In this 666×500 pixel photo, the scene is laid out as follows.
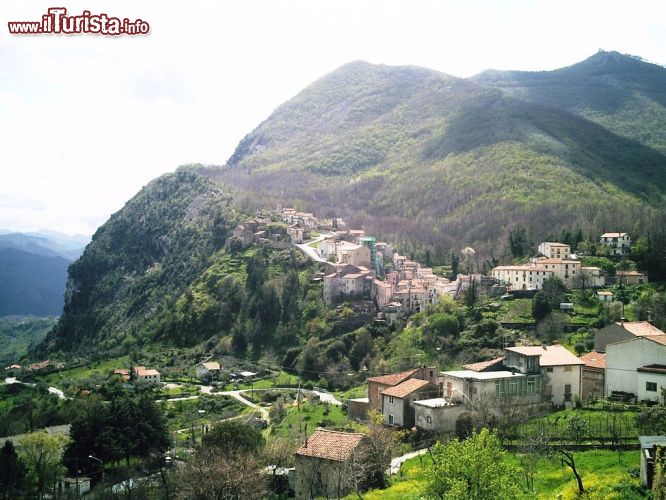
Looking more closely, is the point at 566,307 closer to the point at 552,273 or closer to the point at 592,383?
the point at 552,273

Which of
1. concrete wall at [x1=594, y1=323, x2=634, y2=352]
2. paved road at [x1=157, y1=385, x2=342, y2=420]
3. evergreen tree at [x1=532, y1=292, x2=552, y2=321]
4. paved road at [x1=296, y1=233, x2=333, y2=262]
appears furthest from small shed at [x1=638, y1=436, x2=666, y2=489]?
paved road at [x1=296, y1=233, x2=333, y2=262]

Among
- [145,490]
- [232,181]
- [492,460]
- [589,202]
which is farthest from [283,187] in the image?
[492,460]

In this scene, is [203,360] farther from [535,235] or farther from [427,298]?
[535,235]

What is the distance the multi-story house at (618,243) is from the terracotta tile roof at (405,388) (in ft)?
152

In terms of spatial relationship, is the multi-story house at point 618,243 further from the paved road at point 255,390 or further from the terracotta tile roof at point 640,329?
the paved road at point 255,390

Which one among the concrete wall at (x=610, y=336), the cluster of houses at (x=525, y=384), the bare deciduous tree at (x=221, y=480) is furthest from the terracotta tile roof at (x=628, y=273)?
the bare deciduous tree at (x=221, y=480)

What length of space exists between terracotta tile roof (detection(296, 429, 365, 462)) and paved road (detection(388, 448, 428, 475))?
235cm

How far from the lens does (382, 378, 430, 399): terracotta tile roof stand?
40.2m

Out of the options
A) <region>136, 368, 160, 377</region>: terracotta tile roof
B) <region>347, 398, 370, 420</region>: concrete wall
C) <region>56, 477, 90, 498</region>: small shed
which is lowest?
<region>136, 368, 160, 377</region>: terracotta tile roof

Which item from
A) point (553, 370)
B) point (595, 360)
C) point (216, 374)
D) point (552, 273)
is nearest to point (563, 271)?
point (552, 273)

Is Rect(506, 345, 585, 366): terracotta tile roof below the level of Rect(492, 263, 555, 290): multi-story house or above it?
below

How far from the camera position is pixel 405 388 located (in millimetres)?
41094

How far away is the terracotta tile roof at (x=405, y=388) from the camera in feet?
132

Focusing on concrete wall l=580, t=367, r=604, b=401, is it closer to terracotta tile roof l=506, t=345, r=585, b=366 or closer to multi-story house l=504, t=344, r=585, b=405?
multi-story house l=504, t=344, r=585, b=405
